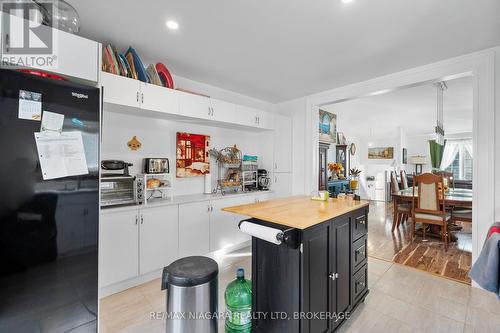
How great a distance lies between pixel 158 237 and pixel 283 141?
2591mm

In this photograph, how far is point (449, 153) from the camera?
8.07 meters

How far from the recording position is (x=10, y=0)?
118 centimetres

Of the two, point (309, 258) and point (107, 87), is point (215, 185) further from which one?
point (309, 258)

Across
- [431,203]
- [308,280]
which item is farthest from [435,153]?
[308,280]

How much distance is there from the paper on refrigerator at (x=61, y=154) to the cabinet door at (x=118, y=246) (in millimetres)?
1019

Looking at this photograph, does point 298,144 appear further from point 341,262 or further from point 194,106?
point 341,262

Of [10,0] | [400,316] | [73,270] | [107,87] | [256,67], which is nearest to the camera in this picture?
[10,0]

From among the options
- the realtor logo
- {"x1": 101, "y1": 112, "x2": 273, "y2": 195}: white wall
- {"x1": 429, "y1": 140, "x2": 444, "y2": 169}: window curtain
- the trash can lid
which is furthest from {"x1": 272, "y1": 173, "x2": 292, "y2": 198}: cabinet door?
{"x1": 429, "y1": 140, "x2": 444, "y2": 169}: window curtain

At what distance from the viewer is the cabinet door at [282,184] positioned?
401cm

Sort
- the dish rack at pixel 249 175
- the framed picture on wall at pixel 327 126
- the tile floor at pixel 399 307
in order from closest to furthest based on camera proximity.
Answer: the tile floor at pixel 399 307
the dish rack at pixel 249 175
the framed picture on wall at pixel 327 126

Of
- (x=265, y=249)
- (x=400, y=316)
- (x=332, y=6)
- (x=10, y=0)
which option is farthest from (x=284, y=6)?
(x=400, y=316)

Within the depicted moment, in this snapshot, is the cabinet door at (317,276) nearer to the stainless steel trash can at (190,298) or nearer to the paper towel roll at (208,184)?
the stainless steel trash can at (190,298)

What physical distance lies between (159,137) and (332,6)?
2.38 metres

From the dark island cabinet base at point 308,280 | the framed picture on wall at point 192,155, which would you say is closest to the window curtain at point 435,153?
the dark island cabinet base at point 308,280
